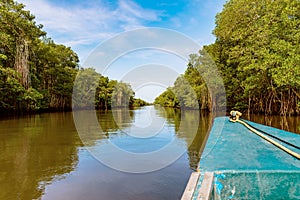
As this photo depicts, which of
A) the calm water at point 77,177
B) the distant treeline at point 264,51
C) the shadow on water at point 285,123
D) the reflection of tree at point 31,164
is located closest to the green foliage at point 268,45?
the distant treeline at point 264,51

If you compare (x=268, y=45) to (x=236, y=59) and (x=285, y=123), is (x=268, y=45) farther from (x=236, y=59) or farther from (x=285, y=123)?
(x=285, y=123)

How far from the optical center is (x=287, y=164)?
2186mm

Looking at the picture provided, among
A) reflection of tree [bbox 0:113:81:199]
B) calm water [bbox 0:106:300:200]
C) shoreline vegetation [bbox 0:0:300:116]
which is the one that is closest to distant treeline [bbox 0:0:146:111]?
shoreline vegetation [bbox 0:0:300:116]

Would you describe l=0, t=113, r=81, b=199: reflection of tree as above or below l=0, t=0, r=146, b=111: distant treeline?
below

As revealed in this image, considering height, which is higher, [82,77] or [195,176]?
[82,77]

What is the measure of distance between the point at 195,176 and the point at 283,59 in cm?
1229

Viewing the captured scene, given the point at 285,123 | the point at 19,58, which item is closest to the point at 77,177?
the point at 285,123

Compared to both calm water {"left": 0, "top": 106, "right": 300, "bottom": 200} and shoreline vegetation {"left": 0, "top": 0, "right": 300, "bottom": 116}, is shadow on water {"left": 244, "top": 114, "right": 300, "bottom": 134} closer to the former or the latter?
shoreline vegetation {"left": 0, "top": 0, "right": 300, "bottom": 116}

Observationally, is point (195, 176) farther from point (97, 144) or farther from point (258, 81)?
point (258, 81)

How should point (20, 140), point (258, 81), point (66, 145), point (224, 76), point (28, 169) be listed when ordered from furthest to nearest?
point (224, 76), point (258, 81), point (20, 140), point (66, 145), point (28, 169)

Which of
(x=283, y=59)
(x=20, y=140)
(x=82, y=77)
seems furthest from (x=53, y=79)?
(x=283, y=59)

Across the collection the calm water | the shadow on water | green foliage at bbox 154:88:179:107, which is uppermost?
green foliage at bbox 154:88:179:107

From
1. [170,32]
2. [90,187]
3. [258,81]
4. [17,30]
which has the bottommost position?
[90,187]

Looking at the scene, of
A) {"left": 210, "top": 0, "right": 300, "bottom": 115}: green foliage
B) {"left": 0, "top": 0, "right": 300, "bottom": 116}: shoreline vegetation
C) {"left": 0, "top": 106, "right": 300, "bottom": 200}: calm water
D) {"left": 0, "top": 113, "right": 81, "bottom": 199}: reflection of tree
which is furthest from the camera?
{"left": 0, "top": 0, "right": 300, "bottom": 116}: shoreline vegetation
